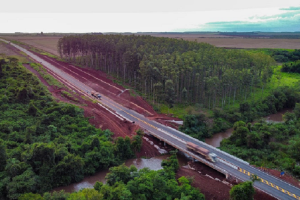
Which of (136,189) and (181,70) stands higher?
(181,70)

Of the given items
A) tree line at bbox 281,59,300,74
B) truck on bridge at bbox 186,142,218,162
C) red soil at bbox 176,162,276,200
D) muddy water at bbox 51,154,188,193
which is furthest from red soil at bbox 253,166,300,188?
tree line at bbox 281,59,300,74

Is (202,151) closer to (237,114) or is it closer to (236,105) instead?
(237,114)

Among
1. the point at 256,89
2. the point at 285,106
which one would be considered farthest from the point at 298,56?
the point at 285,106

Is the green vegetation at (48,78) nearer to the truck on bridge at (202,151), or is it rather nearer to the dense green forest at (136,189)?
the truck on bridge at (202,151)

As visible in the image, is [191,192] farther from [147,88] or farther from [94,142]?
[147,88]

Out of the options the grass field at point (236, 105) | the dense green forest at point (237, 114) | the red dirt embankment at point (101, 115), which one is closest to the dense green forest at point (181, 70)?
the grass field at point (236, 105)

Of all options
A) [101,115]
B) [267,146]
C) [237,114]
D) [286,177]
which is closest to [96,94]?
[101,115]
